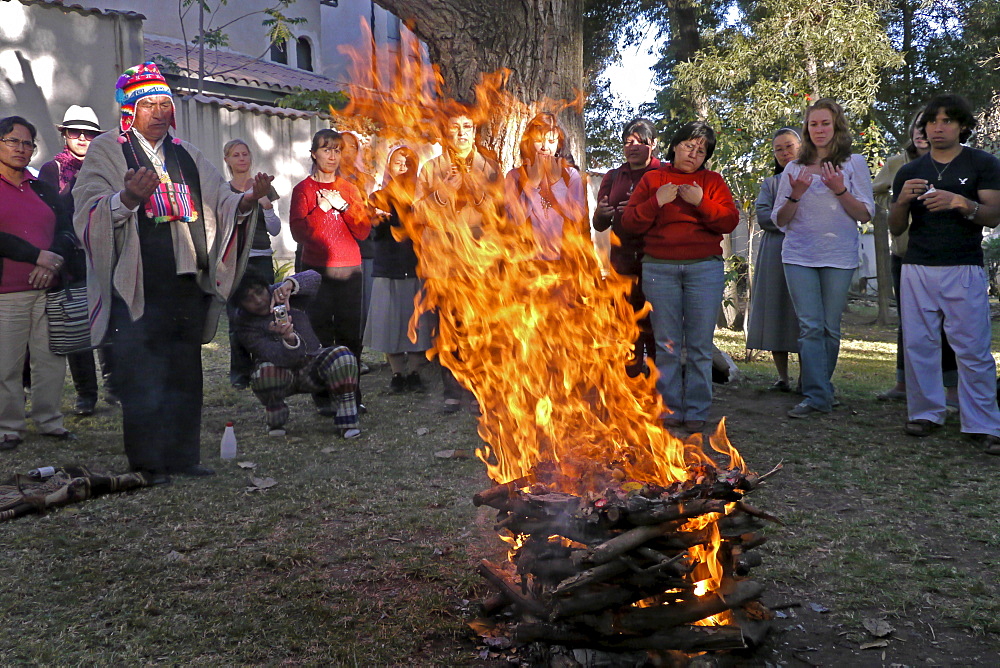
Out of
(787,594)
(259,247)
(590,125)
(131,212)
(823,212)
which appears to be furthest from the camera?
(590,125)

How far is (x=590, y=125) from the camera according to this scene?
20.9m

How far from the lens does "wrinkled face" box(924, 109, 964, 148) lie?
239 inches

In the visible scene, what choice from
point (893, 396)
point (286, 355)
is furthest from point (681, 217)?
point (286, 355)

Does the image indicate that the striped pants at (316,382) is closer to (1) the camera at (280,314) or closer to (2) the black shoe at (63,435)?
(1) the camera at (280,314)

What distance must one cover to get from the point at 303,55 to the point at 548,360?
22.5 metres

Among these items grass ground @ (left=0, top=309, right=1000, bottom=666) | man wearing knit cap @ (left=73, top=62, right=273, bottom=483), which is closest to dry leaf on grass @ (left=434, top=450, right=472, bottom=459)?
grass ground @ (left=0, top=309, right=1000, bottom=666)

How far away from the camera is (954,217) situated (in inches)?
243

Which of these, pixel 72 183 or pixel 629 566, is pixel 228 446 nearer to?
pixel 72 183

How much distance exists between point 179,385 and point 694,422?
149 inches

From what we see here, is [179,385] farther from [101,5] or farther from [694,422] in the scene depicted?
[101,5]

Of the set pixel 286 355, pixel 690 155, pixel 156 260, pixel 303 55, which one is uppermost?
pixel 303 55

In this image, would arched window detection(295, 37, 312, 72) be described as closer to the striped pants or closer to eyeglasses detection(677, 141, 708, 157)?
the striped pants

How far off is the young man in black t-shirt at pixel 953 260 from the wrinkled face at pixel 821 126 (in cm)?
70

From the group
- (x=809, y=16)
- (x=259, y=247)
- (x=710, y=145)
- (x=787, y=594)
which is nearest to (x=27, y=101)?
(x=259, y=247)
